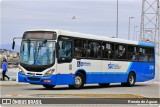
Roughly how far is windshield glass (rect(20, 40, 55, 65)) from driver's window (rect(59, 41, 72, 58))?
0.47 metres

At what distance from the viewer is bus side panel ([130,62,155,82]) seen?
102ft

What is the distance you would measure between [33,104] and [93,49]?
1089 centimetres

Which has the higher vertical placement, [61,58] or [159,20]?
[159,20]

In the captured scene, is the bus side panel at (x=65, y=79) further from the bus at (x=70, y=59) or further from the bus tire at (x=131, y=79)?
the bus tire at (x=131, y=79)

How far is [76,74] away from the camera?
24.9m

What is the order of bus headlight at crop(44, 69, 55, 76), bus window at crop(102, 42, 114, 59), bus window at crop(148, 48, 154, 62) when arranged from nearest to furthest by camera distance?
bus headlight at crop(44, 69, 55, 76), bus window at crop(102, 42, 114, 59), bus window at crop(148, 48, 154, 62)

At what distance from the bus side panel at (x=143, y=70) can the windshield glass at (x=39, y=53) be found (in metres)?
8.34

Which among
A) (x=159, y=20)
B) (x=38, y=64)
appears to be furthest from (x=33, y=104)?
(x=159, y=20)

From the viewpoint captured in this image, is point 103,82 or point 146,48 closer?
point 103,82

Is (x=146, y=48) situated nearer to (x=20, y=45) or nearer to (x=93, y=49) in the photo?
(x=93, y=49)

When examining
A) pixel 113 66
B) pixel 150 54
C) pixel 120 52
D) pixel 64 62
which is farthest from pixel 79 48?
pixel 150 54

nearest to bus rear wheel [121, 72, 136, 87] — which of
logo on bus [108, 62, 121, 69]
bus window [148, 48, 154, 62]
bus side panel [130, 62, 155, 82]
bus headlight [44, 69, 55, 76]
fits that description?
bus side panel [130, 62, 155, 82]

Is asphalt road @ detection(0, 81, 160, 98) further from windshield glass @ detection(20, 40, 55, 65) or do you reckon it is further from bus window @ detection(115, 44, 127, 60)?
bus window @ detection(115, 44, 127, 60)

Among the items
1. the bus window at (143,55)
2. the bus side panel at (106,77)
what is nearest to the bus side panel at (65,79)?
the bus side panel at (106,77)
